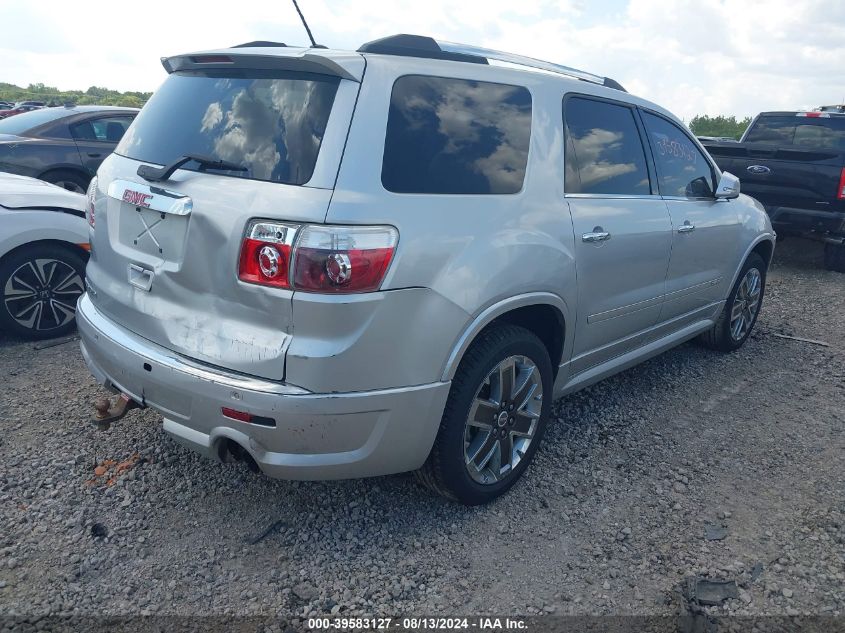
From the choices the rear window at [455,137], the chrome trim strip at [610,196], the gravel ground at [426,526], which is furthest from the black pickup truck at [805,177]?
the rear window at [455,137]

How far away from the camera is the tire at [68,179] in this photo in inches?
339

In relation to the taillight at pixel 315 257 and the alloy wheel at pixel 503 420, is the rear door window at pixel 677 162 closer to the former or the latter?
the alloy wheel at pixel 503 420

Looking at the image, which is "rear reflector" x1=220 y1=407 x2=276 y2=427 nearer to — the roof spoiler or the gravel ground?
the gravel ground

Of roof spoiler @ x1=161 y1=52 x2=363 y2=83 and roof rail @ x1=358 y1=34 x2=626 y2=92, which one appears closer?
roof spoiler @ x1=161 y1=52 x2=363 y2=83

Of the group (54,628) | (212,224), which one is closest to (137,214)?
(212,224)

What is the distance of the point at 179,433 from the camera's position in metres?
2.64

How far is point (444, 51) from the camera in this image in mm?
2889

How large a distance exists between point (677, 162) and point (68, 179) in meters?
7.62

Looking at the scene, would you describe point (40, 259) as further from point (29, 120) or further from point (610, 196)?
point (29, 120)

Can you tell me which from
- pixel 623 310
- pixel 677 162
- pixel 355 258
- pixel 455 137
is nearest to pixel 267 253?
pixel 355 258

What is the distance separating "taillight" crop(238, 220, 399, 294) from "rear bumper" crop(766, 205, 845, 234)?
732 cm

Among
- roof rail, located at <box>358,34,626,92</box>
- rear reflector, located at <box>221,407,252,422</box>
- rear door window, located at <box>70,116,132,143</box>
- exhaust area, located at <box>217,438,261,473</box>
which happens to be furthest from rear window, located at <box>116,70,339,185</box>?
rear door window, located at <box>70,116,132,143</box>

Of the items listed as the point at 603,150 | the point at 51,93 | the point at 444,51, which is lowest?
the point at 51,93

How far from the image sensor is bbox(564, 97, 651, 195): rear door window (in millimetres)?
3357
